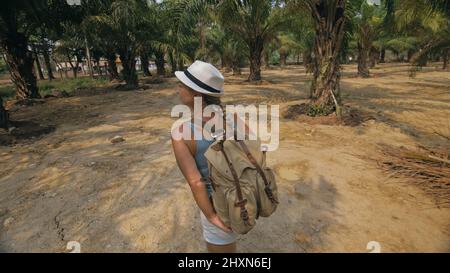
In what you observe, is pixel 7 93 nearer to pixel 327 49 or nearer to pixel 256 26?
pixel 256 26

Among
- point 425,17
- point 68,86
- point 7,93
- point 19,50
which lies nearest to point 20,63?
point 19,50

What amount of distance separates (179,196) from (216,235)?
2.04 metres

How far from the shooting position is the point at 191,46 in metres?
27.0

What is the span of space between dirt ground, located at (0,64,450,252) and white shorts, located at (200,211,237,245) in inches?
42.8

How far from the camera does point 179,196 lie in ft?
12.4

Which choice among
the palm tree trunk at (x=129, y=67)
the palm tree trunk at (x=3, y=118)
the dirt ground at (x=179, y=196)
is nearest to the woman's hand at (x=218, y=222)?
the dirt ground at (x=179, y=196)

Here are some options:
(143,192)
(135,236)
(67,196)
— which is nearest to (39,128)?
(67,196)

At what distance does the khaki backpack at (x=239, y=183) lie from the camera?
154cm

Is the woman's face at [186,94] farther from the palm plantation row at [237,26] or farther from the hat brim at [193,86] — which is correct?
the palm plantation row at [237,26]

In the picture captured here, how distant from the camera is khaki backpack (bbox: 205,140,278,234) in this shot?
154 centimetres

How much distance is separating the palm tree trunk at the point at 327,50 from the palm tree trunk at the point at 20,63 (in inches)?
404

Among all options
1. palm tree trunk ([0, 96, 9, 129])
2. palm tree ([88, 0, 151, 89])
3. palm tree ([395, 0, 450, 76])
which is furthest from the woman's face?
palm tree ([88, 0, 151, 89])

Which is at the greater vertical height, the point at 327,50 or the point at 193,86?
the point at 327,50

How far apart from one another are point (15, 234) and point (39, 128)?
4.73 metres
